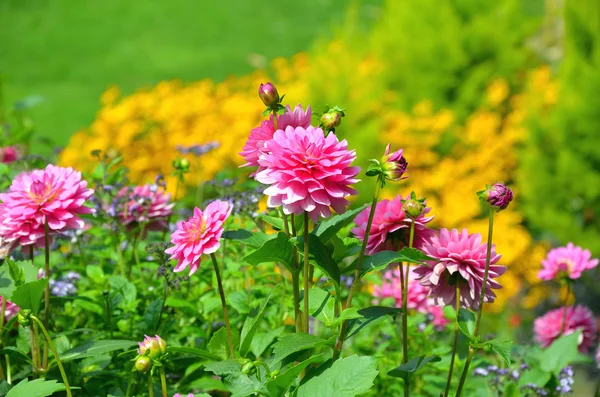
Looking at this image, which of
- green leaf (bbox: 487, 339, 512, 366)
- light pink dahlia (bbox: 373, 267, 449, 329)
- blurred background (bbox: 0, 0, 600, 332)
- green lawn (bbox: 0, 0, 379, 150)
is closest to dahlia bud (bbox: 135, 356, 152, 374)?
green leaf (bbox: 487, 339, 512, 366)

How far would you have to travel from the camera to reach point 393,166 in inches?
41.3

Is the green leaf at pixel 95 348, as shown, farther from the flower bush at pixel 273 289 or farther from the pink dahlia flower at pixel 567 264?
the pink dahlia flower at pixel 567 264

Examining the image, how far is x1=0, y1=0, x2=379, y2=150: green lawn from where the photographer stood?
8227 mm

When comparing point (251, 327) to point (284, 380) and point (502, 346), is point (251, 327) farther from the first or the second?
point (502, 346)

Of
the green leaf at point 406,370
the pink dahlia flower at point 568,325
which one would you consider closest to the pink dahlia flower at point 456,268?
the green leaf at point 406,370

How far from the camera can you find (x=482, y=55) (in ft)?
17.8

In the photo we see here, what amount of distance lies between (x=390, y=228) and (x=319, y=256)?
0.16 m

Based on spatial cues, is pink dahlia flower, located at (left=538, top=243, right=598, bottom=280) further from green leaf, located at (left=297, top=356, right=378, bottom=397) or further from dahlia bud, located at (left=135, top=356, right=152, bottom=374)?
dahlia bud, located at (left=135, top=356, right=152, bottom=374)

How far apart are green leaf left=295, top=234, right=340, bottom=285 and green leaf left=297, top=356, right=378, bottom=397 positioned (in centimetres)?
12

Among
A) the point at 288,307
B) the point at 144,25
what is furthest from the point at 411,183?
the point at 144,25

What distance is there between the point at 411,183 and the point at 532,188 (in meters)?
0.77

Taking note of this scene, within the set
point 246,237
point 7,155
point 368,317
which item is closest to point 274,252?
point 246,237

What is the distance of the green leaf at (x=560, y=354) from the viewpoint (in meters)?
1.63

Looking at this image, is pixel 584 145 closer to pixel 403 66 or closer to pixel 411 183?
pixel 411 183
